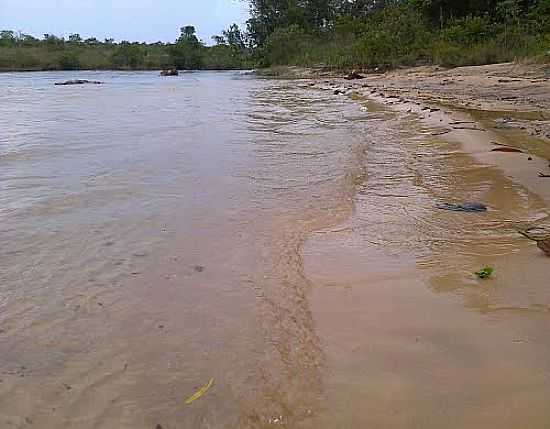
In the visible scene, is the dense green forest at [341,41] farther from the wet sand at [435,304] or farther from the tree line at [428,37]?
the wet sand at [435,304]

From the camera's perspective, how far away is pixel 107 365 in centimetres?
198

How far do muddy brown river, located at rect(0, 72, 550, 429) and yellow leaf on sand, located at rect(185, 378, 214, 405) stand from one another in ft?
0.05

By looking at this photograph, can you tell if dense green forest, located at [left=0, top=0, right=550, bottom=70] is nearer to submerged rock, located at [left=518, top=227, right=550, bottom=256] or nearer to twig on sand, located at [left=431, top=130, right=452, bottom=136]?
twig on sand, located at [left=431, top=130, right=452, bottom=136]

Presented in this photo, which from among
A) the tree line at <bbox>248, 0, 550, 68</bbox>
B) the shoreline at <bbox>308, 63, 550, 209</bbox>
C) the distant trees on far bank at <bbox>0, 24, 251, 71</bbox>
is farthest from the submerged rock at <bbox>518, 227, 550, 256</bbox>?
the distant trees on far bank at <bbox>0, 24, 251, 71</bbox>

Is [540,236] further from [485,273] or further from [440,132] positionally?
[440,132]

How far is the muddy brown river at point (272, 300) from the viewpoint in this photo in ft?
5.67

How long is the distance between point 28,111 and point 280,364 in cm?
1189

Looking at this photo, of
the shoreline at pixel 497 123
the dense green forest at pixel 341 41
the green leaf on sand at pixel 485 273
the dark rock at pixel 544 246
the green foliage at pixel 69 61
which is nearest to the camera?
the green leaf on sand at pixel 485 273

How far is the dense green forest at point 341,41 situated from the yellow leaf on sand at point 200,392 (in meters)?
14.1

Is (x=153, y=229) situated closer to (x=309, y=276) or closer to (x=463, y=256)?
(x=309, y=276)

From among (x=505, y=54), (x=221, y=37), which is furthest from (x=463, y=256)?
(x=221, y=37)

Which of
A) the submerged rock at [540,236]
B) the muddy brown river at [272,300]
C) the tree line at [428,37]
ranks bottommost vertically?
the muddy brown river at [272,300]

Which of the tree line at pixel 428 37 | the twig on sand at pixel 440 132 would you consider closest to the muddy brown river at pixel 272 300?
the twig on sand at pixel 440 132

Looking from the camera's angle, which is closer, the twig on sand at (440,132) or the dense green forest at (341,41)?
the twig on sand at (440,132)
